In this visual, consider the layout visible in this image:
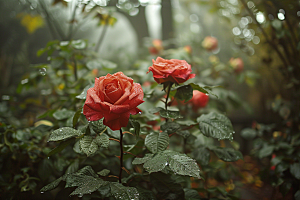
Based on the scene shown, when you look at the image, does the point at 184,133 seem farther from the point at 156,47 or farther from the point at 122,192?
the point at 156,47

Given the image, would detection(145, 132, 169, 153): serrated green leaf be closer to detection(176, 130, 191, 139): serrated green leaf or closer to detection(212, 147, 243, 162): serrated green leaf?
detection(176, 130, 191, 139): serrated green leaf

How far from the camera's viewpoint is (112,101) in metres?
0.43

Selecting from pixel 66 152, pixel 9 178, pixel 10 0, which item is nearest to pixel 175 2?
pixel 10 0

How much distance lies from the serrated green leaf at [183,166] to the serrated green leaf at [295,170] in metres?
0.53

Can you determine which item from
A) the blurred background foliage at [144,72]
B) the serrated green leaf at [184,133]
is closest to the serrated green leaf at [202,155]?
the blurred background foliage at [144,72]

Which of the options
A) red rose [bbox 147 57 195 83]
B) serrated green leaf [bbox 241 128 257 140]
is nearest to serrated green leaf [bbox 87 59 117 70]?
red rose [bbox 147 57 195 83]

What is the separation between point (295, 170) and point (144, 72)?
822mm

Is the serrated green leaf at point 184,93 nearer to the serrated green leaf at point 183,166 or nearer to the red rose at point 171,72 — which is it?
the red rose at point 171,72

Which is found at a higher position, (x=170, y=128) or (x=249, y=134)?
(x=170, y=128)

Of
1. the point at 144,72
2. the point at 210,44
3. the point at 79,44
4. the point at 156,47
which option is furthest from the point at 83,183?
the point at 210,44

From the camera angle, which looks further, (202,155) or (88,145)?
(202,155)

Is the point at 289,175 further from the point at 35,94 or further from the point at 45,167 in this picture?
the point at 35,94

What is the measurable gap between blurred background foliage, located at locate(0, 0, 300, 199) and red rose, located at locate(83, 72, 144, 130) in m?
0.23

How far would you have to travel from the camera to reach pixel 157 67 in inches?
21.1
